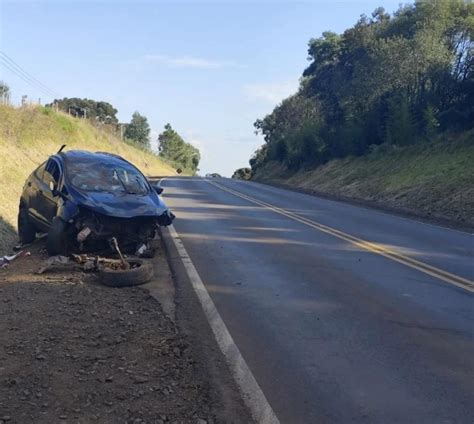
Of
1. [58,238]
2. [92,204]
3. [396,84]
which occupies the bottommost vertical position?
[58,238]

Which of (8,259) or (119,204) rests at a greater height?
(119,204)

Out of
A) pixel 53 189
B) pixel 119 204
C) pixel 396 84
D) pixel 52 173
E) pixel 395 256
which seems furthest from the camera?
pixel 396 84

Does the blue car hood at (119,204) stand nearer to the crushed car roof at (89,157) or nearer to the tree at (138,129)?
the crushed car roof at (89,157)

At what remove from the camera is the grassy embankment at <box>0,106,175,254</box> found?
15.9 m

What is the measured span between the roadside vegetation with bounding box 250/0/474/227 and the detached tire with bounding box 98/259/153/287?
1385 cm

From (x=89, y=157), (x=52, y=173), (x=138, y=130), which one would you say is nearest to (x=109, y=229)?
(x=52, y=173)

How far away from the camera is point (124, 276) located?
7871 mm

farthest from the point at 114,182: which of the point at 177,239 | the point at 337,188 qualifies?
the point at 337,188

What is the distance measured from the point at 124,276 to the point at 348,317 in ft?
9.81

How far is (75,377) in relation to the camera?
4738 millimetres

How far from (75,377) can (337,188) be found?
3026 cm

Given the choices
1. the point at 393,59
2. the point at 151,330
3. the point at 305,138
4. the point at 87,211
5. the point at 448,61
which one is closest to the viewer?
the point at 151,330

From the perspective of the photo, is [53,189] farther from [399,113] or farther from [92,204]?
[399,113]

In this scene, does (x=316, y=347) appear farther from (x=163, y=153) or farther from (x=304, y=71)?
(x=163, y=153)
